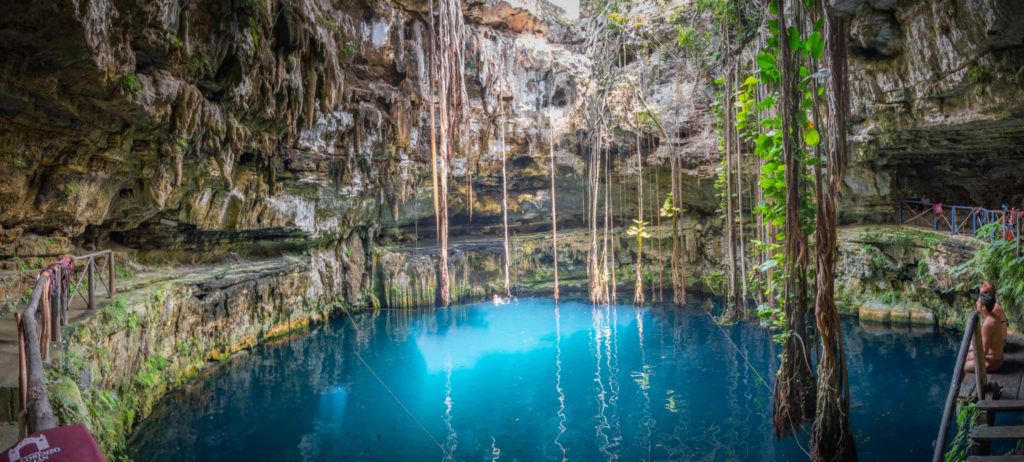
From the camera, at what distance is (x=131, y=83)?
19.5 ft

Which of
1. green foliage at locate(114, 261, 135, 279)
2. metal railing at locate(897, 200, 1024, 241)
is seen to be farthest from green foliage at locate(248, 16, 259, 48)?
metal railing at locate(897, 200, 1024, 241)

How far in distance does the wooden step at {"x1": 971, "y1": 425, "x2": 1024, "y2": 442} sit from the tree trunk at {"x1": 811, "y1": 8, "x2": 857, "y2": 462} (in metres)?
1.17

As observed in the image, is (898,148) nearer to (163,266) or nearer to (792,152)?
(792,152)

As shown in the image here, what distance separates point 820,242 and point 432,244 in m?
15.4

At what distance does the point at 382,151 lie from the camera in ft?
47.2

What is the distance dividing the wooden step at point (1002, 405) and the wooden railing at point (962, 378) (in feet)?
0.59

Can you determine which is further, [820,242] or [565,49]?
[565,49]

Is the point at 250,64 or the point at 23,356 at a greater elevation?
the point at 250,64

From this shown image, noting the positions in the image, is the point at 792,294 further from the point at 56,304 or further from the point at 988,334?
the point at 56,304


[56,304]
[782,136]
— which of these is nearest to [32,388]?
[56,304]

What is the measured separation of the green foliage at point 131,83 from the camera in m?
5.84

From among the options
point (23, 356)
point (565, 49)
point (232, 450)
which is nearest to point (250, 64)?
point (232, 450)

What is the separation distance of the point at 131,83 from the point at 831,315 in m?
7.61

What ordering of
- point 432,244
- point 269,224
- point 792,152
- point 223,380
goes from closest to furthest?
point 792,152
point 223,380
point 269,224
point 432,244
